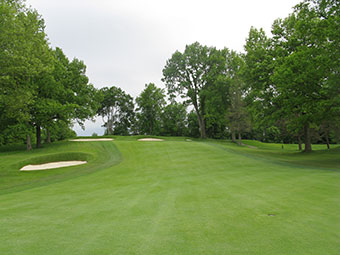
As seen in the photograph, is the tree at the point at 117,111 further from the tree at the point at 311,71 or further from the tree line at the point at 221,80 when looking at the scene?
the tree at the point at 311,71

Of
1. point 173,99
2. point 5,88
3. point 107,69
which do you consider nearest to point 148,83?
point 107,69

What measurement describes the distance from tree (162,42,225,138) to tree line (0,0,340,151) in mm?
196

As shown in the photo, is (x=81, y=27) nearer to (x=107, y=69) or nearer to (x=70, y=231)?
(x=107, y=69)

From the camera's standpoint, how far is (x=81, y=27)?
90.7 feet

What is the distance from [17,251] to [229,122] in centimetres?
3697

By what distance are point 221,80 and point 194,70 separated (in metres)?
6.62

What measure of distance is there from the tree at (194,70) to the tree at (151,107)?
12310 millimetres

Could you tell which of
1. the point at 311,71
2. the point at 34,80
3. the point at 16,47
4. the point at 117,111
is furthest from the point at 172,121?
the point at 16,47

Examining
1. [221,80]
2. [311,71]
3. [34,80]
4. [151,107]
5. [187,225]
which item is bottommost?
[187,225]

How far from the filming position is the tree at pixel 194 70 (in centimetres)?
4006

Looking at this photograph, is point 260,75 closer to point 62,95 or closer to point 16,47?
point 16,47

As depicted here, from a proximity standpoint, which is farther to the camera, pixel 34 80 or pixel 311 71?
pixel 34 80

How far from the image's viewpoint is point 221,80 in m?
37.6

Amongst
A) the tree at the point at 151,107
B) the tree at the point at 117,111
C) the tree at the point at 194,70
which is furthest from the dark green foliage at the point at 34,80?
the tree at the point at 117,111
